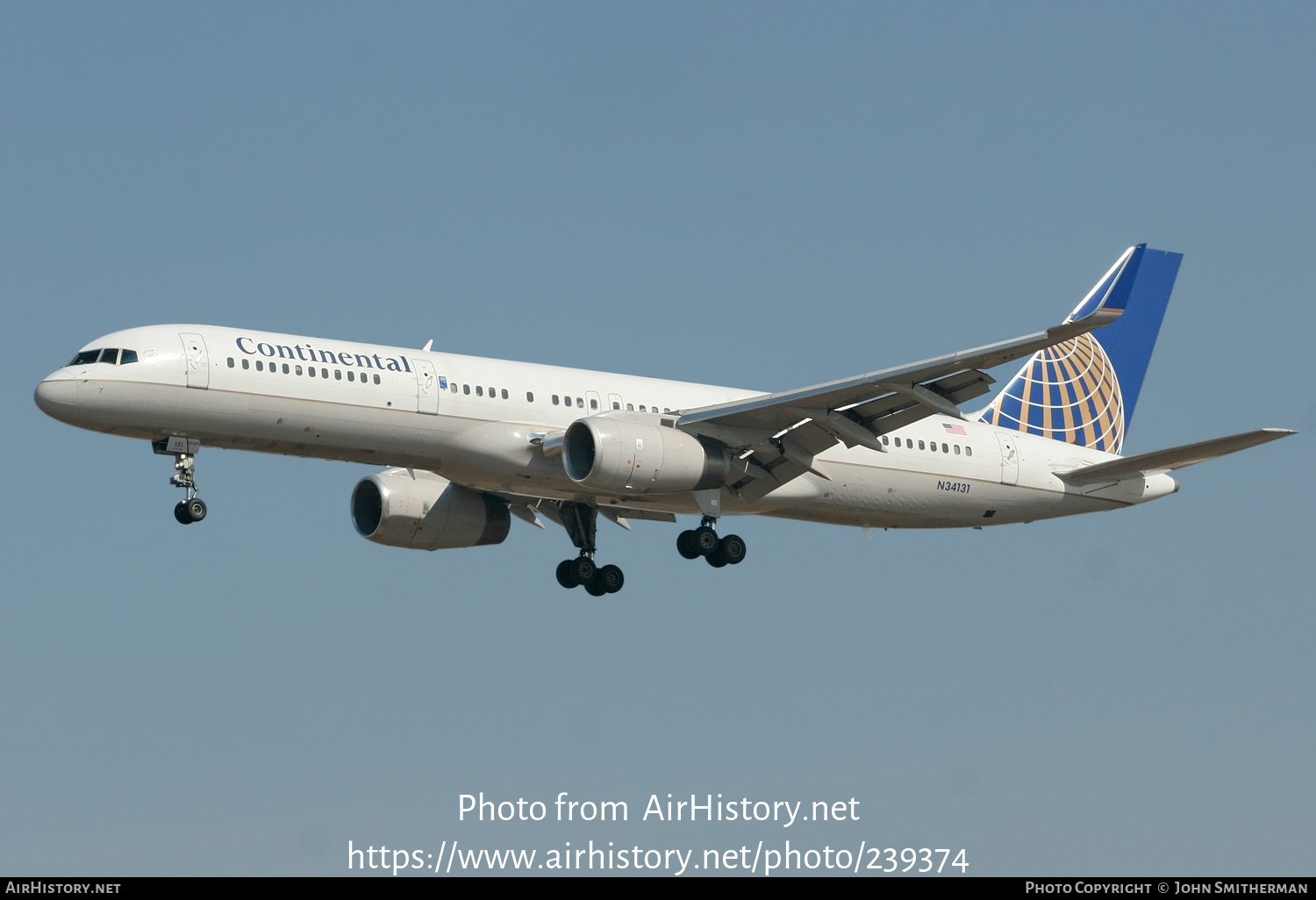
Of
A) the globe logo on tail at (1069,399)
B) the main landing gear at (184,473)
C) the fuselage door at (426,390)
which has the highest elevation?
the globe logo on tail at (1069,399)

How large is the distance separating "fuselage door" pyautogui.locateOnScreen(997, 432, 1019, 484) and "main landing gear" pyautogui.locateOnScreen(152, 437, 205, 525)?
60.1 feet

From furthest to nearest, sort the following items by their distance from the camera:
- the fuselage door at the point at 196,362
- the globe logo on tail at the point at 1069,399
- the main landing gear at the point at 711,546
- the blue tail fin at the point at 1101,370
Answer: the blue tail fin at the point at 1101,370, the globe logo on tail at the point at 1069,399, the main landing gear at the point at 711,546, the fuselage door at the point at 196,362

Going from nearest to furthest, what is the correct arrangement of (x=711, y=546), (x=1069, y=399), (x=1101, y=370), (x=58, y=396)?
(x=58, y=396) < (x=711, y=546) < (x=1069, y=399) < (x=1101, y=370)

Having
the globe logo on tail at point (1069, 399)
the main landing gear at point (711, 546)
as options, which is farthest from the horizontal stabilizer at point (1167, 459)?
the main landing gear at point (711, 546)

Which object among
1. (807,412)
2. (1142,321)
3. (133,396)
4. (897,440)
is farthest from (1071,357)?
(133,396)

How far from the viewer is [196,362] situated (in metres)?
34.2

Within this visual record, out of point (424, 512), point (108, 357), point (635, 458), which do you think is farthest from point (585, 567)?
point (108, 357)

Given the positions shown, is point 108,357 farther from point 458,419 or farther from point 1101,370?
point 1101,370

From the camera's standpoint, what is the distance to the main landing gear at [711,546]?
38969mm

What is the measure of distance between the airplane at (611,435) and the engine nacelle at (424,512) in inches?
1.8

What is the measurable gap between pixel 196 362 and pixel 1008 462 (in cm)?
1884

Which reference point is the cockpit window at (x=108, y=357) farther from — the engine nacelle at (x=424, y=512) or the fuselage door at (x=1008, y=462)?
the fuselage door at (x=1008, y=462)

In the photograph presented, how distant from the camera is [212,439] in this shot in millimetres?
34875

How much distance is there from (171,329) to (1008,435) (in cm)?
1970
